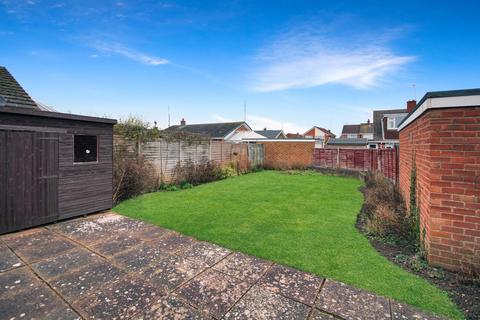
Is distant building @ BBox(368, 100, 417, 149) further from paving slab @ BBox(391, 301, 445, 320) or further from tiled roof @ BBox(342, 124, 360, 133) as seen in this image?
paving slab @ BBox(391, 301, 445, 320)

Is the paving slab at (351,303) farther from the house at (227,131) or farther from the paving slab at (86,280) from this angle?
the house at (227,131)

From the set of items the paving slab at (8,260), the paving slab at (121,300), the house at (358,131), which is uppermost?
the house at (358,131)

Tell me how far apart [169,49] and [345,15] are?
7301 mm

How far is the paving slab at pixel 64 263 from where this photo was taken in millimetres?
3057

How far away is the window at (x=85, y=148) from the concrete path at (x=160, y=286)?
7.31 ft

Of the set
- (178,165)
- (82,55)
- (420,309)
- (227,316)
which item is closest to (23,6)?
(82,55)

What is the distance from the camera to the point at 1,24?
22.4 ft

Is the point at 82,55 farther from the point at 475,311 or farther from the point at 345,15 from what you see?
the point at 475,311

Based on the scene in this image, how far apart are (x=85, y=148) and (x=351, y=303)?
659cm

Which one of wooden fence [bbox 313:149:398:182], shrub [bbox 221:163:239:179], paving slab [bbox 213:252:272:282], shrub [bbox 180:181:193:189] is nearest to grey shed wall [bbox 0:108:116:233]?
shrub [bbox 180:181:193:189]

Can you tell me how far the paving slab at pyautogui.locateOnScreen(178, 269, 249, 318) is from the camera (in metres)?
2.40

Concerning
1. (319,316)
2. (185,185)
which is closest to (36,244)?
(319,316)

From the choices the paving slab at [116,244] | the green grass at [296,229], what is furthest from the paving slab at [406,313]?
the paving slab at [116,244]

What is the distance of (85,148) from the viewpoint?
19.2ft
